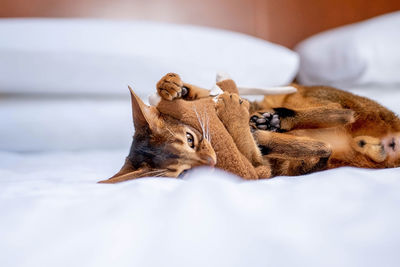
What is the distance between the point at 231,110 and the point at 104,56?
1.83 feet

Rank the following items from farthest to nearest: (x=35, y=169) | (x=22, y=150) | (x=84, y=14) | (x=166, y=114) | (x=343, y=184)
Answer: (x=84, y=14) < (x=22, y=150) < (x=35, y=169) < (x=166, y=114) < (x=343, y=184)

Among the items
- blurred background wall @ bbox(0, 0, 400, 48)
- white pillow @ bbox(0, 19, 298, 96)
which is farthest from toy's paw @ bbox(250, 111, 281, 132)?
blurred background wall @ bbox(0, 0, 400, 48)

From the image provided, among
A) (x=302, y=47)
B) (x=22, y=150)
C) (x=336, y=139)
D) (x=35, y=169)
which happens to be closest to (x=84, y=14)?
(x=22, y=150)

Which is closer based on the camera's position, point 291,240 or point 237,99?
point 291,240

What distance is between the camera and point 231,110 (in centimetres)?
64

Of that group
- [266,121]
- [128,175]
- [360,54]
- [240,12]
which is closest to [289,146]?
[266,121]

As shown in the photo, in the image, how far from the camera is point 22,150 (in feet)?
3.57

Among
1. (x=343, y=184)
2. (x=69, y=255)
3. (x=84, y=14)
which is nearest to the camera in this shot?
(x=69, y=255)

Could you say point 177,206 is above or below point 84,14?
below

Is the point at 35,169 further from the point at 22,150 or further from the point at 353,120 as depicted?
the point at 353,120

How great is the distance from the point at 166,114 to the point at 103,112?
1.66 feet

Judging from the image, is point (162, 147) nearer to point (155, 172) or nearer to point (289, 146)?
point (155, 172)

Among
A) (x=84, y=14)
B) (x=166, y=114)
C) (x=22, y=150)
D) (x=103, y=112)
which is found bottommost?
(x=22, y=150)

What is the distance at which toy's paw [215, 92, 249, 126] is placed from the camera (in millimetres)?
643
